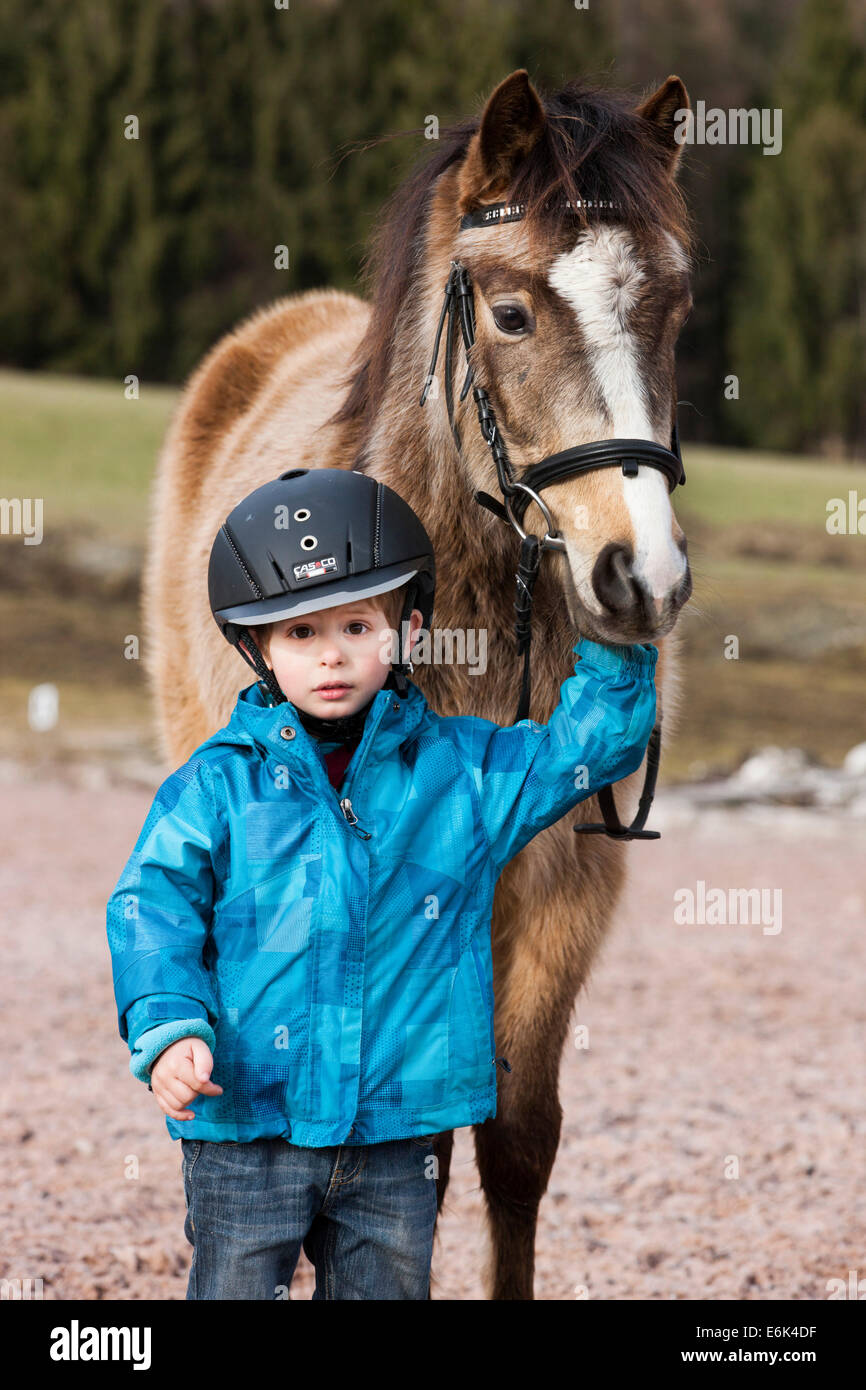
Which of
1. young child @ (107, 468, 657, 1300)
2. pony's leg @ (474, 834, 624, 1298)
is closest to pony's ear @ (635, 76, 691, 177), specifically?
young child @ (107, 468, 657, 1300)

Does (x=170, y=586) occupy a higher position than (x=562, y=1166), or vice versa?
(x=170, y=586)

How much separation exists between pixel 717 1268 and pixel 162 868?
2451mm

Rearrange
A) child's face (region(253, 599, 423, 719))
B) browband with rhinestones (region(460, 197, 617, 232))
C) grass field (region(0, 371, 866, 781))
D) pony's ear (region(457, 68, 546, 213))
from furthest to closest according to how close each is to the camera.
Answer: grass field (region(0, 371, 866, 781)), pony's ear (region(457, 68, 546, 213)), browband with rhinestones (region(460, 197, 617, 232)), child's face (region(253, 599, 423, 719))

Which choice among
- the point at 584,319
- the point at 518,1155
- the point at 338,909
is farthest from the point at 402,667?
the point at 518,1155

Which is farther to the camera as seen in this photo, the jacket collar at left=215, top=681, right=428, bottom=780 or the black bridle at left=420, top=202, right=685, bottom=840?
the black bridle at left=420, top=202, right=685, bottom=840

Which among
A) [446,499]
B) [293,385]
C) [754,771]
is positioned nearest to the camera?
[446,499]

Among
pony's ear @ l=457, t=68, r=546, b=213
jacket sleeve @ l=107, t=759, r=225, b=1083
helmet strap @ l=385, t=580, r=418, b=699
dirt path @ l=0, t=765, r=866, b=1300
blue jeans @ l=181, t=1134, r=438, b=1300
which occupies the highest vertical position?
pony's ear @ l=457, t=68, r=546, b=213

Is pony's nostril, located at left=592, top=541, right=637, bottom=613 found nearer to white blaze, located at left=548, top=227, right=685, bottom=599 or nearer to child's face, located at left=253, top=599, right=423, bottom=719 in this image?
white blaze, located at left=548, top=227, right=685, bottom=599

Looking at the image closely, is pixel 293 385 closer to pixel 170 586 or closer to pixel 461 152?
pixel 170 586

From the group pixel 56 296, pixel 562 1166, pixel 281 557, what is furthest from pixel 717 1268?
pixel 56 296

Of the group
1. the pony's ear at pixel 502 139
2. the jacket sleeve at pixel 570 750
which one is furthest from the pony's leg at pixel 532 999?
the pony's ear at pixel 502 139

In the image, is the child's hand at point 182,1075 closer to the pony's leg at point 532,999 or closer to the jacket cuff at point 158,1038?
the jacket cuff at point 158,1038

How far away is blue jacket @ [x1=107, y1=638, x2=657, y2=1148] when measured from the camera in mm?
2029
